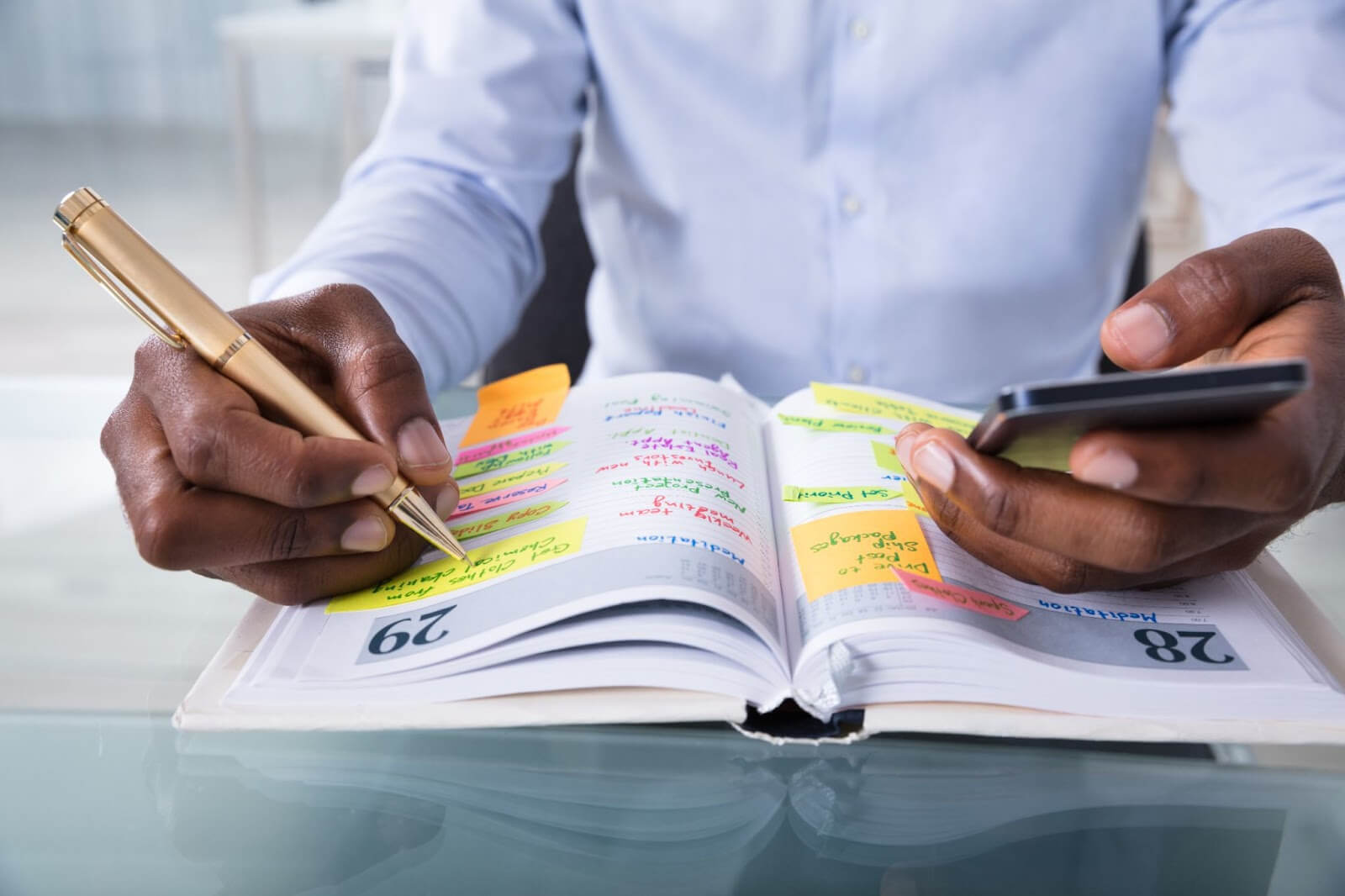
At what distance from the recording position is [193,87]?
4699mm

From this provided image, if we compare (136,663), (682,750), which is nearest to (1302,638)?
(682,750)

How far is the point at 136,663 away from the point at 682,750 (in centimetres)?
26

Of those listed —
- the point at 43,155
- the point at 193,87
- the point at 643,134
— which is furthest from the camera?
the point at 193,87

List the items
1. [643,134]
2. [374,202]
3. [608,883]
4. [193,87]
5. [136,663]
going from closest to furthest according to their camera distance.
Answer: [608,883]
[136,663]
[374,202]
[643,134]
[193,87]

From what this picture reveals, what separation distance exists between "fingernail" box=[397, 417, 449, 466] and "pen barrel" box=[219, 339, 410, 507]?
0.04 ft

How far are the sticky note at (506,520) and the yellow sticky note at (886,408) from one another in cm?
19

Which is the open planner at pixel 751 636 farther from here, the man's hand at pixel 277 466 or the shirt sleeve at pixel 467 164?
the shirt sleeve at pixel 467 164

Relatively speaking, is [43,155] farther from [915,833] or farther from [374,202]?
[915,833]

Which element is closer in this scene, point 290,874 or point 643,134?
point 290,874

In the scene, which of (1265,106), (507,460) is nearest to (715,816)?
(507,460)

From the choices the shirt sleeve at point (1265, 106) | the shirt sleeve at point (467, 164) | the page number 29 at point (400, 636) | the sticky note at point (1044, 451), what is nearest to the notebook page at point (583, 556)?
the page number 29 at point (400, 636)

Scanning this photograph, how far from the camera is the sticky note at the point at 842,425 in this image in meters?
0.58

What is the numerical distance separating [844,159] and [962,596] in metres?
→ 0.56

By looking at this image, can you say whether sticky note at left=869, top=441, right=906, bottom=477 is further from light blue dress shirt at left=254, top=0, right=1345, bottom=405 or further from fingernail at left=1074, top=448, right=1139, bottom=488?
light blue dress shirt at left=254, top=0, right=1345, bottom=405
